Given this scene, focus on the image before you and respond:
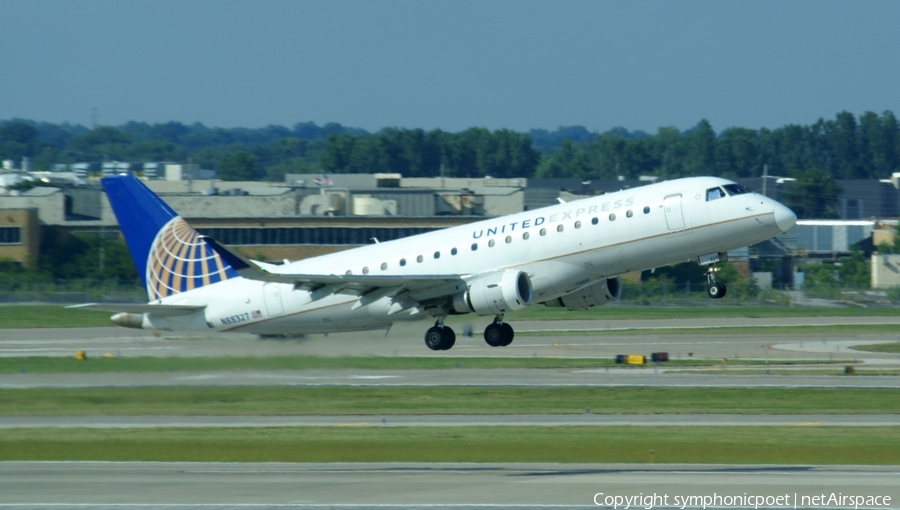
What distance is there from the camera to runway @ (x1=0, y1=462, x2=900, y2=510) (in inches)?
1113

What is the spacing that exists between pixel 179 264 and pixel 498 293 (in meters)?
13.8

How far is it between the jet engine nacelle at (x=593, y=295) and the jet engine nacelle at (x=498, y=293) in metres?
2.83

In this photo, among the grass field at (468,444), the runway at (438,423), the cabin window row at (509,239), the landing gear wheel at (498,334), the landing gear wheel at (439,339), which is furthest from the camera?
the landing gear wheel at (439,339)

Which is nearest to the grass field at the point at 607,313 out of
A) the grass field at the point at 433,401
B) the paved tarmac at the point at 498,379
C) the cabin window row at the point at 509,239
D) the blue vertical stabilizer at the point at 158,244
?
the paved tarmac at the point at 498,379

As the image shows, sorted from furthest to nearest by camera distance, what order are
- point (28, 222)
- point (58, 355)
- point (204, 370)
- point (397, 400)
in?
point (28, 222), point (58, 355), point (397, 400), point (204, 370)

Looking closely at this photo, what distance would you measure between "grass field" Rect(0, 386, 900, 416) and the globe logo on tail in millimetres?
4357

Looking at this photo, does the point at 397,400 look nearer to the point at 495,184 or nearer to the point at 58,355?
the point at 58,355

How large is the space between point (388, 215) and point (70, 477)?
82406 mm

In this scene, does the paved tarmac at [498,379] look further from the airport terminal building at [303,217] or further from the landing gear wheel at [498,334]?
the airport terminal building at [303,217]

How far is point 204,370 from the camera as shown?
48188 millimetres

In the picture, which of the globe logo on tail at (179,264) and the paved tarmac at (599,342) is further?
the paved tarmac at (599,342)

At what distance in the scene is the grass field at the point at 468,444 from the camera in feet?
121

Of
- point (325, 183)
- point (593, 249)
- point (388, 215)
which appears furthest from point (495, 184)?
point (593, 249)

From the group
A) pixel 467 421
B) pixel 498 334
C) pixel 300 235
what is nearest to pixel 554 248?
pixel 498 334
